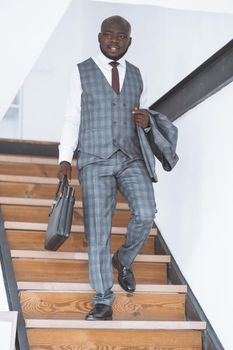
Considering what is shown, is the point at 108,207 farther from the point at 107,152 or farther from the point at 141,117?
the point at 141,117

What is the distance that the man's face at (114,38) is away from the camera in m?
2.95

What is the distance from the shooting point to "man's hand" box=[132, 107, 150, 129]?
2.96 meters

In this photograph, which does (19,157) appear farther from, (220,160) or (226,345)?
(226,345)

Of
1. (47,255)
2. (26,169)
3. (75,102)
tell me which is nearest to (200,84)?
(75,102)

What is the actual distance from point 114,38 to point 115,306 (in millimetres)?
1225

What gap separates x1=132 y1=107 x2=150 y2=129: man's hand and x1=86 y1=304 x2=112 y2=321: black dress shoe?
82 cm

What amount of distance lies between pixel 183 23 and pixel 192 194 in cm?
100

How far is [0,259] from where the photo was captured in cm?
322

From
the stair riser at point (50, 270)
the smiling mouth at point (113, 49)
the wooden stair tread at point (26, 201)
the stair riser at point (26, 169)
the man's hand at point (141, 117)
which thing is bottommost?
the stair riser at point (50, 270)

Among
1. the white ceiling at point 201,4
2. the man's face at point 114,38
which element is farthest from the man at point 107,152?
the white ceiling at point 201,4

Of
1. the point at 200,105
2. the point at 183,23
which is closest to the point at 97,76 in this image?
the point at 200,105

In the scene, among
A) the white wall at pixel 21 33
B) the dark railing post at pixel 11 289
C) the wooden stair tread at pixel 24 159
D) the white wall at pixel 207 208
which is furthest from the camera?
the wooden stair tread at pixel 24 159

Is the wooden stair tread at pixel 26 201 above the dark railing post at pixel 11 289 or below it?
above

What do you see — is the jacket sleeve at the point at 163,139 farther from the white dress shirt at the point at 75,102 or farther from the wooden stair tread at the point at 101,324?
the wooden stair tread at the point at 101,324
